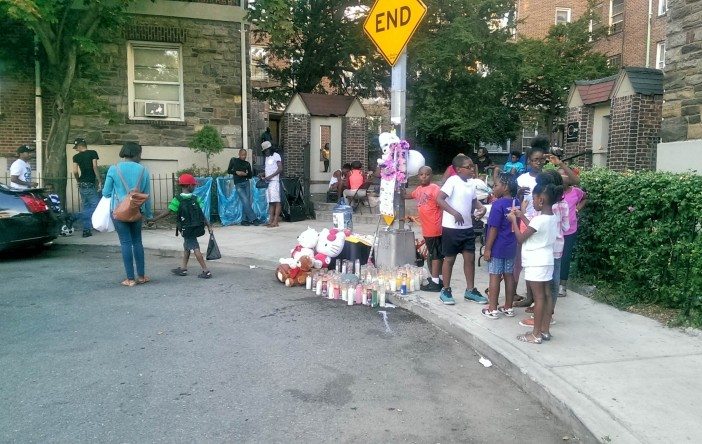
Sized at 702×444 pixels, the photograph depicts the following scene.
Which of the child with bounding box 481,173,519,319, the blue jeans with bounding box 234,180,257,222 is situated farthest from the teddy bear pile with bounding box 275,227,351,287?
the blue jeans with bounding box 234,180,257,222

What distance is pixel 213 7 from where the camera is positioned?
15727 millimetres

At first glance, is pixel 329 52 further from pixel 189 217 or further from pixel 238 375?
pixel 238 375

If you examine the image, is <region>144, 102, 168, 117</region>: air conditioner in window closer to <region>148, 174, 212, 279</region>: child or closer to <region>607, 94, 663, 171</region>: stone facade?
<region>148, 174, 212, 279</region>: child

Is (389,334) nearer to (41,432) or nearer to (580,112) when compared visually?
(41,432)

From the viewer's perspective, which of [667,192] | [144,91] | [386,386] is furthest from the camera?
[144,91]

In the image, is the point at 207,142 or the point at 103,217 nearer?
the point at 103,217

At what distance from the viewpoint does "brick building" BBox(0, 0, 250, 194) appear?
14852 mm

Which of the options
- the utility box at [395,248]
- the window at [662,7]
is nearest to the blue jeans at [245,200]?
the utility box at [395,248]

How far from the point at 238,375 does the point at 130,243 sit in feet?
12.6

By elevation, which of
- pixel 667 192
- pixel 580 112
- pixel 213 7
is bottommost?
pixel 667 192

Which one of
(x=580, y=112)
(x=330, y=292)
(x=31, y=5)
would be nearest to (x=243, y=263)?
(x=330, y=292)

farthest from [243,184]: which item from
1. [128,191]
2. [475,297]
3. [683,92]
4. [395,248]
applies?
[683,92]

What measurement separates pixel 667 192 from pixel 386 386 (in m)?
3.56

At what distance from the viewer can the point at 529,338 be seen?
5391 mm
